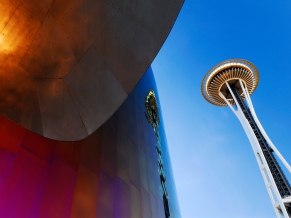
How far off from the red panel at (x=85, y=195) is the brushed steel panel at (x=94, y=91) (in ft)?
7.36

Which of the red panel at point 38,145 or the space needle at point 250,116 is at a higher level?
the space needle at point 250,116

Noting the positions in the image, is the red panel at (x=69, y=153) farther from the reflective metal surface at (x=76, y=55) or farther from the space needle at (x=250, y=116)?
the space needle at (x=250, y=116)

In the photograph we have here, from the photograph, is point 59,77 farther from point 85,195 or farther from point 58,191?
point 85,195

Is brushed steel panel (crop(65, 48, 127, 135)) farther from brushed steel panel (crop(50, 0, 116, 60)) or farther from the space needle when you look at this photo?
the space needle

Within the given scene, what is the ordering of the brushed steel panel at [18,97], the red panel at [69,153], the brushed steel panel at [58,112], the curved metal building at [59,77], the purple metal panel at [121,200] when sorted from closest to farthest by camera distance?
the curved metal building at [59,77] → the brushed steel panel at [18,97] → the brushed steel panel at [58,112] → the red panel at [69,153] → the purple metal panel at [121,200]

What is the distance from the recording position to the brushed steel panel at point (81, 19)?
4.46 m

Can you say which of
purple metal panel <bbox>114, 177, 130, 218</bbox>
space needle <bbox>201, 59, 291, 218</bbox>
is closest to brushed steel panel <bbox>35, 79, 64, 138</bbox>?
purple metal panel <bbox>114, 177, 130, 218</bbox>

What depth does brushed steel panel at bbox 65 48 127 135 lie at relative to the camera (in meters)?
5.02

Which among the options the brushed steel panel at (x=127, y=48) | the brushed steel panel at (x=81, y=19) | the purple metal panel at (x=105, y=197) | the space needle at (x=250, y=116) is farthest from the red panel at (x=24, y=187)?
the space needle at (x=250, y=116)

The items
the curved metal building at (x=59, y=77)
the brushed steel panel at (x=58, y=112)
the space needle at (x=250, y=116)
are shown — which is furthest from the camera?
the space needle at (x=250, y=116)

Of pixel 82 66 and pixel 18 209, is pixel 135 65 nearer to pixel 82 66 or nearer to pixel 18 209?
pixel 82 66

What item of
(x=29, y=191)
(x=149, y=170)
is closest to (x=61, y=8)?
(x=29, y=191)

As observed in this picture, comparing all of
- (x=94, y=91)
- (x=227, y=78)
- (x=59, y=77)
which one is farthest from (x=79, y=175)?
(x=227, y=78)

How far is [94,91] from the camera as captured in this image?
5215mm
